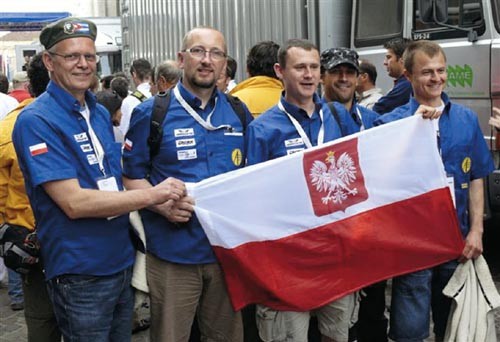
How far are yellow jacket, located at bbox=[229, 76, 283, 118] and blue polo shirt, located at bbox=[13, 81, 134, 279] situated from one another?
171 cm

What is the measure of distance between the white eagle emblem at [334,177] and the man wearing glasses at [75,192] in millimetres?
727

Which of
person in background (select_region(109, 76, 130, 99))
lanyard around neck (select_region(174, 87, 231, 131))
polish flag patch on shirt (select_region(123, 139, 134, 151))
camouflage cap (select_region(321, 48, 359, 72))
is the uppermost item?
camouflage cap (select_region(321, 48, 359, 72))

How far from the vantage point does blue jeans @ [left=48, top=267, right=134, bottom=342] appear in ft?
9.66

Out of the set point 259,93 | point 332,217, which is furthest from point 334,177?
point 259,93

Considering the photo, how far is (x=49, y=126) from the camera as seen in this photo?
2863mm

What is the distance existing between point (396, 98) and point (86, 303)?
3.07m

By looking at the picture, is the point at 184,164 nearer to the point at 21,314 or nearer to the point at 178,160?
the point at 178,160

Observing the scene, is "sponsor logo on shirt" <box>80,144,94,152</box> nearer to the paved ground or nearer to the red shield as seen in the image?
the red shield

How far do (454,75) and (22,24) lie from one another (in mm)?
32871

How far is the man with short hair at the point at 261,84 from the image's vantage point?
181 inches

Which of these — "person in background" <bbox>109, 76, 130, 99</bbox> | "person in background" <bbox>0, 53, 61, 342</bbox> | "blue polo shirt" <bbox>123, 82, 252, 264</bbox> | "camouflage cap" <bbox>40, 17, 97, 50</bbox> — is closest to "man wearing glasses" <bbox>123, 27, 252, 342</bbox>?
"blue polo shirt" <bbox>123, 82, 252, 264</bbox>

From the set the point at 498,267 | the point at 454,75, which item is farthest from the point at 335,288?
the point at 498,267

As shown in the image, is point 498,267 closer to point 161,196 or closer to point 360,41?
point 360,41

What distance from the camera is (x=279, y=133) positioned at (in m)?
3.46
